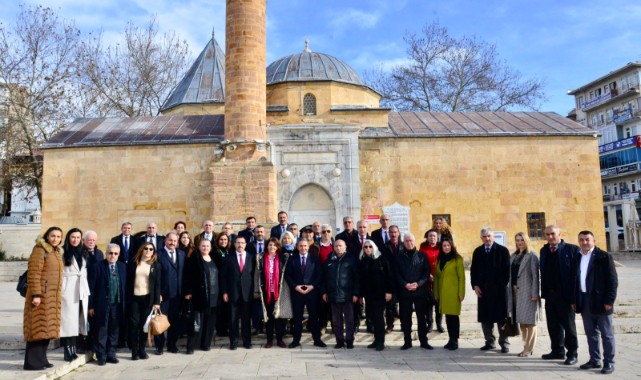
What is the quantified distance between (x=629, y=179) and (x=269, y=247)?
3919 cm

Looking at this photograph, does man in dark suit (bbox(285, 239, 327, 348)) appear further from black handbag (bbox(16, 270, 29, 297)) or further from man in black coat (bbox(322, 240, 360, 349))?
black handbag (bbox(16, 270, 29, 297))

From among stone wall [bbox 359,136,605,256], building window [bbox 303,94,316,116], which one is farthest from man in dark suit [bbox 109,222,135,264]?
building window [bbox 303,94,316,116]

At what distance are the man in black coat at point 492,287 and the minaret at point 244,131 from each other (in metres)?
6.89

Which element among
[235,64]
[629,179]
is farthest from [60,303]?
[629,179]

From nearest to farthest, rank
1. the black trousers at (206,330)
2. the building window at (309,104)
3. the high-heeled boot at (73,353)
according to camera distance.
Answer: the high-heeled boot at (73,353)
the black trousers at (206,330)
the building window at (309,104)

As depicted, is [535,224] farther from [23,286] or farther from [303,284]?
[23,286]

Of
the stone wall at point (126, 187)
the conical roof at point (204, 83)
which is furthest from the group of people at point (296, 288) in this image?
the conical roof at point (204, 83)

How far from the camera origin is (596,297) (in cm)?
580

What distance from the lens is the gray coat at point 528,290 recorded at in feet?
21.2

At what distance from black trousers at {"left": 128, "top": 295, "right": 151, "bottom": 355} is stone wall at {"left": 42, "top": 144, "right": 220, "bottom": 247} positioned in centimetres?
994

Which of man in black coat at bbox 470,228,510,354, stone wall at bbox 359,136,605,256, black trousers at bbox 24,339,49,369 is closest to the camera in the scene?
black trousers at bbox 24,339,49,369

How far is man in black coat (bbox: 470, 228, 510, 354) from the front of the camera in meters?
6.75

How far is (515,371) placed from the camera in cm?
570

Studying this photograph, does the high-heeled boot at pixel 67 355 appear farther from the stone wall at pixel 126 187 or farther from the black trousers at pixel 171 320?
the stone wall at pixel 126 187
